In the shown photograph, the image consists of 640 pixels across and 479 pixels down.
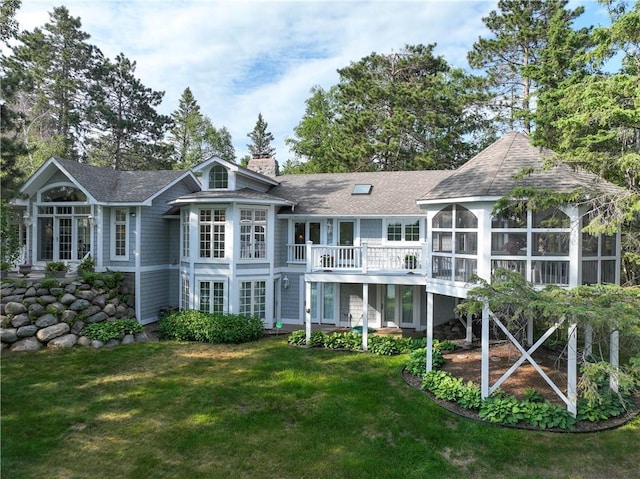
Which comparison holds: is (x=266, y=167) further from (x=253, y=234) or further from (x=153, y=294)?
(x=153, y=294)

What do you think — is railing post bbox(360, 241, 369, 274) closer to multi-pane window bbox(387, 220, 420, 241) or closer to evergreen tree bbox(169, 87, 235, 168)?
multi-pane window bbox(387, 220, 420, 241)

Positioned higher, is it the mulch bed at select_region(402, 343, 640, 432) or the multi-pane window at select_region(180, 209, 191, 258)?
the multi-pane window at select_region(180, 209, 191, 258)

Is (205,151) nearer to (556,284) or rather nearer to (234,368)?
(234,368)

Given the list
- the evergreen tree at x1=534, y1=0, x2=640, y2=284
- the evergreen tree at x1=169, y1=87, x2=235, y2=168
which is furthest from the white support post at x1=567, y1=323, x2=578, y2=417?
the evergreen tree at x1=169, y1=87, x2=235, y2=168

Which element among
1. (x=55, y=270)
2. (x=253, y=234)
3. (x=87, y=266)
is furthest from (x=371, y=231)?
(x=55, y=270)

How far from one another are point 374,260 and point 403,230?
251cm

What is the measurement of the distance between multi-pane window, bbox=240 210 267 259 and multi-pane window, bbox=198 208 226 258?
738 millimetres

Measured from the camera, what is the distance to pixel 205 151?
3925 cm

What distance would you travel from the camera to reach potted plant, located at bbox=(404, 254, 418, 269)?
40.2 ft

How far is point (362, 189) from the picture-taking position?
16.3m

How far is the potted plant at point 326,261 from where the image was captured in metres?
13.1

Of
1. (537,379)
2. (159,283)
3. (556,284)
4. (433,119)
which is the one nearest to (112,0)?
(159,283)

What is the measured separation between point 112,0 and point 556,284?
1329 cm

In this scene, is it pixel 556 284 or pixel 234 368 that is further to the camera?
pixel 234 368
